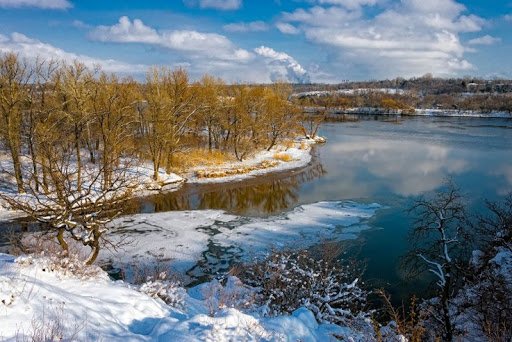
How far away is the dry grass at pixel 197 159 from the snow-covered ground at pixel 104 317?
23098 mm

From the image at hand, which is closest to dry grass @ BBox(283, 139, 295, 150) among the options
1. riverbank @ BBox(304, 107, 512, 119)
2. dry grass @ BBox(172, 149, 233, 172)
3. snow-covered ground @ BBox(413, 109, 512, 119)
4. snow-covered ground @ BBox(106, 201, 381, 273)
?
dry grass @ BBox(172, 149, 233, 172)

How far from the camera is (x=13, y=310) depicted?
566cm

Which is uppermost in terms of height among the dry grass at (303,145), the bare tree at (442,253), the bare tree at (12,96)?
the bare tree at (12,96)

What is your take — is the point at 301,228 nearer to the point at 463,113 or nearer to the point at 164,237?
the point at 164,237

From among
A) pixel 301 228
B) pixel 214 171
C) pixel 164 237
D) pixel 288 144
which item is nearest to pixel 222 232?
pixel 164 237

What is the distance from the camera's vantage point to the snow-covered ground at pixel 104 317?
219 inches

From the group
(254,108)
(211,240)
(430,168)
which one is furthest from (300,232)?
(254,108)

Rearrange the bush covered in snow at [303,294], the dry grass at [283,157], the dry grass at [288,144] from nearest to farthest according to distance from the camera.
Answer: the bush covered in snow at [303,294] < the dry grass at [283,157] < the dry grass at [288,144]

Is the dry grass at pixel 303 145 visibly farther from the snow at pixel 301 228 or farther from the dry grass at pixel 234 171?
the snow at pixel 301 228

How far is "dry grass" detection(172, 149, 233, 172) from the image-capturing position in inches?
1247

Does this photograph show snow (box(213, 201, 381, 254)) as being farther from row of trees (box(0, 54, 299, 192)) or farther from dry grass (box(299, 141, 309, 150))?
dry grass (box(299, 141, 309, 150))

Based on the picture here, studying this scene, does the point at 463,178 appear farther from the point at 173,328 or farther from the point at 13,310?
the point at 13,310

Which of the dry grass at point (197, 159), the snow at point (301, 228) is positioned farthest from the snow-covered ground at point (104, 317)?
the dry grass at point (197, 159)

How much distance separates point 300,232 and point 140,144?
2015 cm
